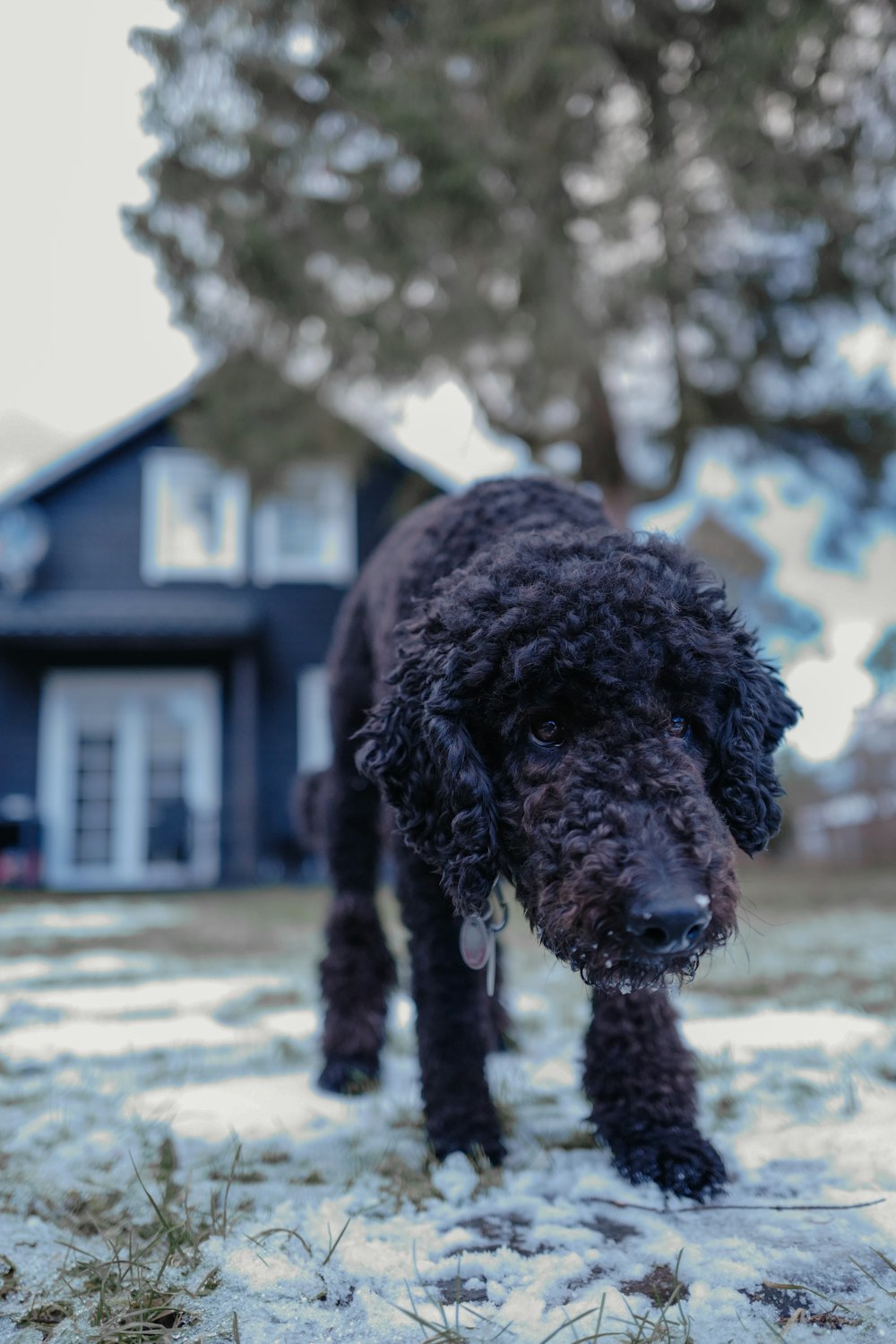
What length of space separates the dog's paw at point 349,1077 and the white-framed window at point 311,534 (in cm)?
1250

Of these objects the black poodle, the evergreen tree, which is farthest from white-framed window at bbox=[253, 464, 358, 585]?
the black poodle

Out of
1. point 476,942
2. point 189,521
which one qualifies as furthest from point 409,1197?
A: point 189,521

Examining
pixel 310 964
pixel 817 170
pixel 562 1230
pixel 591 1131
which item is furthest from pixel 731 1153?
pixel 817 170

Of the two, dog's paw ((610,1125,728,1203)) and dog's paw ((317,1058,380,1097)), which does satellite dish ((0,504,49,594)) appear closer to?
dog's paw ((317,1058,380,1097))

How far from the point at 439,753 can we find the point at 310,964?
4.14 metres

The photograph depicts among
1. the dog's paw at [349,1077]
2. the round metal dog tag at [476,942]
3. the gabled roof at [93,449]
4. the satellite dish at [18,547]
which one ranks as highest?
the gabled roof at [93,449]

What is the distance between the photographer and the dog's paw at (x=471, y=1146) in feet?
7.15

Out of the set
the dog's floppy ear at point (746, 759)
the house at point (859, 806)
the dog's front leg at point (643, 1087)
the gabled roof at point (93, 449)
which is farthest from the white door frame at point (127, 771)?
the dog's floppy ear at point (746, 759)

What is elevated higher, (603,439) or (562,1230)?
(603,439)

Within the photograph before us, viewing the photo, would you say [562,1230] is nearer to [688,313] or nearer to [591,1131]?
[591,1131]

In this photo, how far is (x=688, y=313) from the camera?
11.3 m

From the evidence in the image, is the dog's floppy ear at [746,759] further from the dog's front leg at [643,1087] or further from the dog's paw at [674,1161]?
the dog's paw at [674,1161]

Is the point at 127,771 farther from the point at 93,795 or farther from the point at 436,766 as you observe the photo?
the point at 436,766

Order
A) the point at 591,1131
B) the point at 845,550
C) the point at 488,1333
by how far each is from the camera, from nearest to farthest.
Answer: the point at 488,1333
the point at 591,1131
the point at 845,550
